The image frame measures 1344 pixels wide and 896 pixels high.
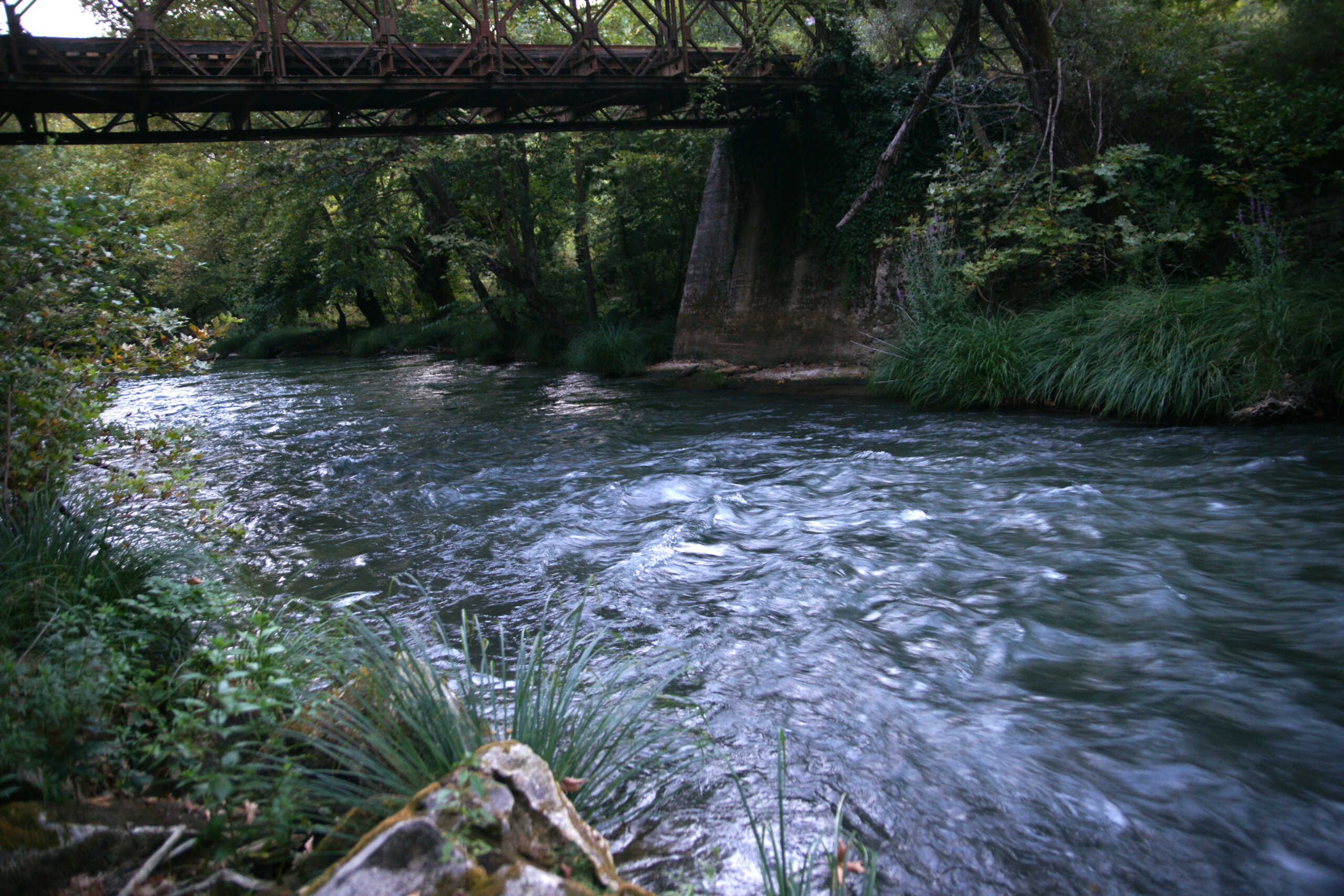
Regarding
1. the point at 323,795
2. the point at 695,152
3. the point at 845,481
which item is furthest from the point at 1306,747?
the point at 695,152

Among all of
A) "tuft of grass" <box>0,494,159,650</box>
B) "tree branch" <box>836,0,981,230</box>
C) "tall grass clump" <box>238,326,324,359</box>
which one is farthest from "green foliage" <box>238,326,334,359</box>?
"tuft of grass" <box>0,494,159,650</box>

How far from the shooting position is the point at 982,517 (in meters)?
6.45

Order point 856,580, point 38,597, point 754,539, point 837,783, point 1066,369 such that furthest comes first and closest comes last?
point 1066,369, point 754,539, point 856,580, point 38,597, point 837,783

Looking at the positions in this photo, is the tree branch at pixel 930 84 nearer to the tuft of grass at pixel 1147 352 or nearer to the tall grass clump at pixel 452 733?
the tuft of grass at pixel 1147 352

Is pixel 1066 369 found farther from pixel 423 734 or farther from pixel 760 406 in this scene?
pixel 423 734

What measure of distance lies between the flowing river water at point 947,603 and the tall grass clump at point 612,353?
835cm

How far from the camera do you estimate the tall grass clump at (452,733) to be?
243 centimetres

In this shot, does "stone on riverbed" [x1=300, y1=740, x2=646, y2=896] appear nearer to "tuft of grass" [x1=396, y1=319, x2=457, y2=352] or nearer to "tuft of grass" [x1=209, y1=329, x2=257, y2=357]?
"tuft of grass" [x1=396, y1=319, x2=457, y2=352]

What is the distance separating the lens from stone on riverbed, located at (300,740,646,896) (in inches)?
73.3

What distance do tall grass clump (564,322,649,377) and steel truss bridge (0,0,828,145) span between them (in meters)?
4.92

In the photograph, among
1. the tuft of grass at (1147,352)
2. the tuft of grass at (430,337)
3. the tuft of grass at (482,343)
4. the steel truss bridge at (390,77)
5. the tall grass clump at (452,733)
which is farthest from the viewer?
the tuft of grass at (430,337)

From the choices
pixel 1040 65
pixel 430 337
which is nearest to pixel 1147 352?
pixel 1040 65

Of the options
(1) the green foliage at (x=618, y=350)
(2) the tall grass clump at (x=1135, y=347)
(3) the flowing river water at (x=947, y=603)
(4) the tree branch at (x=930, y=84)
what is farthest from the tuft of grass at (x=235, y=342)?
(2) the tall grass clump at (x=1135, y=347)

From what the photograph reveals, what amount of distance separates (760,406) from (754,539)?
717cm
